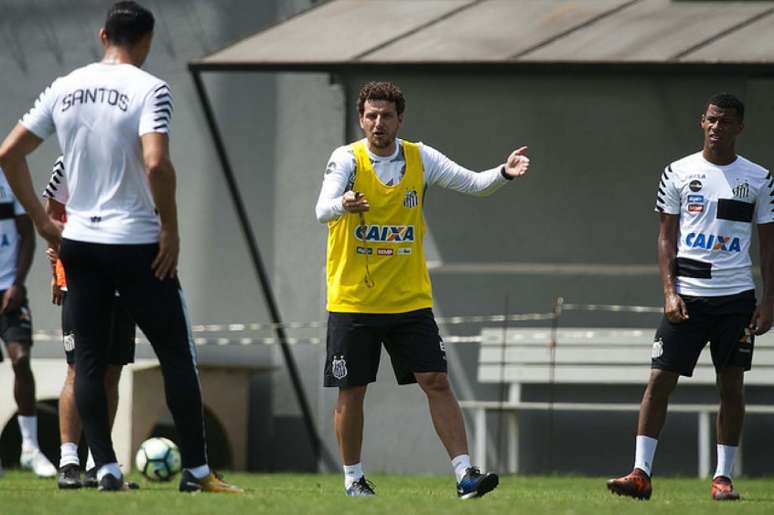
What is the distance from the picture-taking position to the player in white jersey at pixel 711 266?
8359 millimetres

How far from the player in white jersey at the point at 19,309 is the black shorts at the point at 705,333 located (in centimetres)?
449

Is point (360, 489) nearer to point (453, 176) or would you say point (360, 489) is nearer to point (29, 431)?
point (453, 176)

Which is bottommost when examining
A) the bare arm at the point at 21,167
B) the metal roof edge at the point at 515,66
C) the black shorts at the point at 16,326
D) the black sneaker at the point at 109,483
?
the black sneaker at the point at 109,483

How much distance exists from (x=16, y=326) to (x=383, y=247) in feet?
13.2

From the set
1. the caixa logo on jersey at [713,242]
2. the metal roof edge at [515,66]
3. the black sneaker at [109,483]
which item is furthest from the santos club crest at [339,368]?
the metal roof edge at [515,66]

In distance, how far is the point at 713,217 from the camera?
27.5 ft

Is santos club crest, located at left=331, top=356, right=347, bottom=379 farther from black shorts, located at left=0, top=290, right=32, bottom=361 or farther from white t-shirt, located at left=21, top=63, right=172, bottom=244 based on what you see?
black shorts, located at left=0, top=290, right=32, bottom=361

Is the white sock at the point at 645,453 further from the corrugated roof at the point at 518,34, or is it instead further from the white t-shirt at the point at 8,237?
the white t-shirt at the point at 8,237

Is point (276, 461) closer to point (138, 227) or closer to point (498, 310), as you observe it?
point (498, 310)

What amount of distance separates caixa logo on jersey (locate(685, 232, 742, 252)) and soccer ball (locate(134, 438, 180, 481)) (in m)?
3.16

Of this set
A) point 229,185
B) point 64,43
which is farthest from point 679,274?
point 64,43

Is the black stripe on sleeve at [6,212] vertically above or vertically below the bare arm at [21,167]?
below

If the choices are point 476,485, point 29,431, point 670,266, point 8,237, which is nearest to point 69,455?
point 476,485

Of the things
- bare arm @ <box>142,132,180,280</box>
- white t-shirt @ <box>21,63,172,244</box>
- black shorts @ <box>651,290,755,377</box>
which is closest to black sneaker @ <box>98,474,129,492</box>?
bare arm @ <box>142,132,180,280</box>
